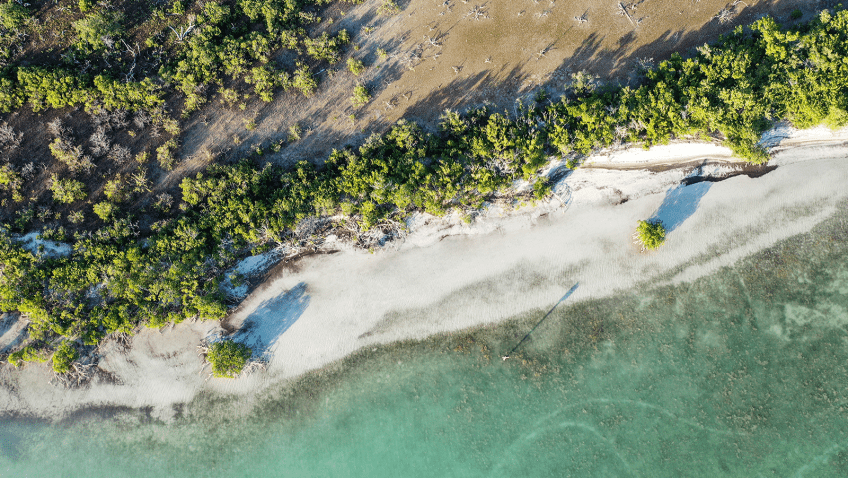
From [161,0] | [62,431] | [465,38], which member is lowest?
[62,431]

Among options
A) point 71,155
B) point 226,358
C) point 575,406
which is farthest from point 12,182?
point 575,406

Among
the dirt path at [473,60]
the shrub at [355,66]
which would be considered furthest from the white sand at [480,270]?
the shrub at [355,66]

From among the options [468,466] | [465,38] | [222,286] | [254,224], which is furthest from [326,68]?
[468,466]

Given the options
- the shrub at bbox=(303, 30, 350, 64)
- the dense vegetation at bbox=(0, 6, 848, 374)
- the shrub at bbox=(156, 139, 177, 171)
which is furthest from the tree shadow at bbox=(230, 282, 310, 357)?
the shrub at bbox=(303, 30, 350, 64)

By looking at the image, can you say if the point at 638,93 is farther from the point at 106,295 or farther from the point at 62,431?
the point at 62,431

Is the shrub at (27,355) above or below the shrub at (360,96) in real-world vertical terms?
below

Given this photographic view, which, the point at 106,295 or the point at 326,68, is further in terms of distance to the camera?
the point at 326,68

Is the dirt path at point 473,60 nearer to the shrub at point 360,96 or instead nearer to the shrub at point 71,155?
the shrub at point 360,96

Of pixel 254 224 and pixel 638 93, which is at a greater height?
pixel 254 224
